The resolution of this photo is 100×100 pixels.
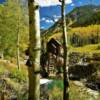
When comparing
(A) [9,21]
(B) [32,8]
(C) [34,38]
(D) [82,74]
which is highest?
(A) [9,21]

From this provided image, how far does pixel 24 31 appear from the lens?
60.2 metres

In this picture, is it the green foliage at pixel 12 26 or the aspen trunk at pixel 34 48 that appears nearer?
the aspen trunk at pixel 34 48

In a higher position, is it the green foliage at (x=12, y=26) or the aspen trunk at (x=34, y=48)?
the green foliage at (x=12, y=26)

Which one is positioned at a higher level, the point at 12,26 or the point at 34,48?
the point at 12,26

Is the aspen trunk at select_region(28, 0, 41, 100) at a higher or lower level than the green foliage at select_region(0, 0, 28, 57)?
lower

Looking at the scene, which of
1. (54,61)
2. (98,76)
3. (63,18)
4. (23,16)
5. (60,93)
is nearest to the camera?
(63,18)

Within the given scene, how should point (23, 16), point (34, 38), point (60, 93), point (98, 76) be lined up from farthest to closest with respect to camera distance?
point (23, 16) < point (98, 76) < point (60, 93) < point (34, 38)

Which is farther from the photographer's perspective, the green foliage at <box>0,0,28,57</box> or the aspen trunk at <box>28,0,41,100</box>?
the green foliage at <box>0,0,28,57</box>

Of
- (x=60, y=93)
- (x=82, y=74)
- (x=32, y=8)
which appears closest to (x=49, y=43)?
(x=82, y=74)

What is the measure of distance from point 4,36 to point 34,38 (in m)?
55.4

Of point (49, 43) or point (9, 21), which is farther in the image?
point (49, 43)

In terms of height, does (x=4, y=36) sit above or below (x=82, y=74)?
above

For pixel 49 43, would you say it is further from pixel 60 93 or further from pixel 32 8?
pixel 32 8

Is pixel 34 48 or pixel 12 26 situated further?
pixel 12 26
